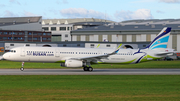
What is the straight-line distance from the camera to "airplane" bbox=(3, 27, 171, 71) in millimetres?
42875

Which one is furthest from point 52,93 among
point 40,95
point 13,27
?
point 13,27

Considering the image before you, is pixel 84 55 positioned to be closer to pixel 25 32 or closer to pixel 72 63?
pixel 72 63

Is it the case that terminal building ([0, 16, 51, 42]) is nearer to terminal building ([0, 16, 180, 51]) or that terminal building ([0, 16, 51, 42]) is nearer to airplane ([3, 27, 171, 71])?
terminal building ([0, 16, 180, 51])

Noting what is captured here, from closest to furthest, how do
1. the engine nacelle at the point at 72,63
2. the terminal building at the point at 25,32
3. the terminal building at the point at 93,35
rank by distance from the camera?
the engine nacelle at the point at 72,63, the terminal building at the point at 93,35, the terminal building at the point at 25,32

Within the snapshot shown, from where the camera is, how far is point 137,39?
11100 cm

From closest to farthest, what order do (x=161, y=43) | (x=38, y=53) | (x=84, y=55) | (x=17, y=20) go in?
(x=38, y=53), (x=84, y=55), (x=161, y=43), (x=17, y=20)

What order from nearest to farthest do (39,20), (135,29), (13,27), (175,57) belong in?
(175,57)
(135,29)
(13,27)
(39,20)

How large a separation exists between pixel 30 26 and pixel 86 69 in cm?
12203

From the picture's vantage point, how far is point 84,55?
150 feet

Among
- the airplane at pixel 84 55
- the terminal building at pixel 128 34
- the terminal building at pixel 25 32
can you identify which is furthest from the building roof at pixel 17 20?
Result: the airplane at pixel 84 55

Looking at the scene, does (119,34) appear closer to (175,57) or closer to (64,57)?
(175,57)

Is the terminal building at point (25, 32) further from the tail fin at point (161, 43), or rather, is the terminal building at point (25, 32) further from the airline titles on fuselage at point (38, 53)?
the tail fin at point (161, 43)

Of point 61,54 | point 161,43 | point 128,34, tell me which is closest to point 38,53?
point 61,54

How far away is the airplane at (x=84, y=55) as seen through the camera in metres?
42.9
